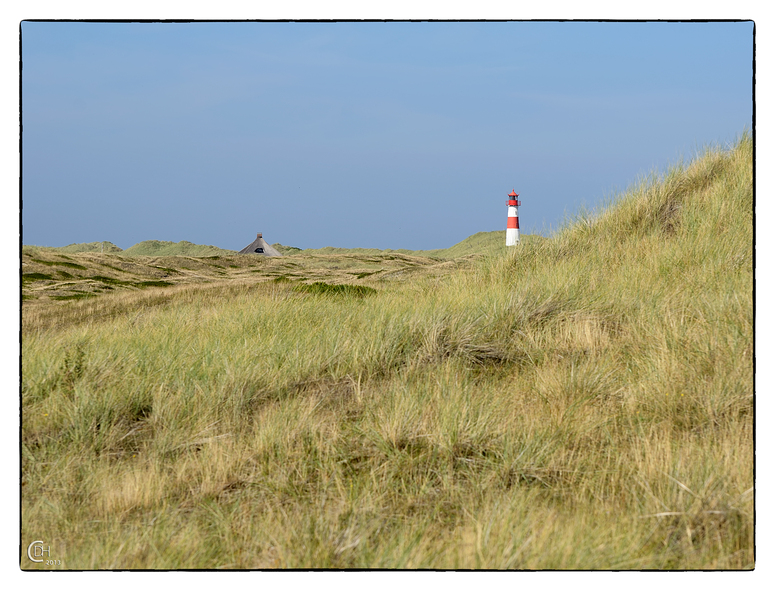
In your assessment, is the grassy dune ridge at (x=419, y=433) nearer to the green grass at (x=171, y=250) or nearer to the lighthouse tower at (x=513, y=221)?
the lighthouse tower at (x=513, y=221)

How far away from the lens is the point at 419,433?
330cm

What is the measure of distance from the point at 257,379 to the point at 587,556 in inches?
100

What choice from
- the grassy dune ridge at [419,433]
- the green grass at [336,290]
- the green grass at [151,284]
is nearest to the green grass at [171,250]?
the green grass at [151,284]

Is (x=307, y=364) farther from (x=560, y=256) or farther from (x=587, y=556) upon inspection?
(x=560, y=256)

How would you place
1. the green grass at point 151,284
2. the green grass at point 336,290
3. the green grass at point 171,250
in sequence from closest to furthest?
the green grass at point 336,290, the green grass at point 151,284, the green grass at point 171,250

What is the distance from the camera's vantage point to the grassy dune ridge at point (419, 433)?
8.56ft

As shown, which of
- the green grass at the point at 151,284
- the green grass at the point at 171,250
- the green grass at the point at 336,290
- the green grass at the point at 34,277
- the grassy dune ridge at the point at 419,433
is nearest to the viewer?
the grassy dune ridge at the point at 419,433

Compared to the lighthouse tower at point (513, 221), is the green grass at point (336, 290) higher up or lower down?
lower down

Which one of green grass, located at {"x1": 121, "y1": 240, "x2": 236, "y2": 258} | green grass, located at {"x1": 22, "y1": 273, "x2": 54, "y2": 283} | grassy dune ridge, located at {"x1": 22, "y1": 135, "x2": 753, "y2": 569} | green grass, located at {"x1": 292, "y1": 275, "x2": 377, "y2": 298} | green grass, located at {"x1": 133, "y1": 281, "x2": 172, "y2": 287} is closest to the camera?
grassy dune ridge, located at {"x1": 22, "y1": 135, "x2": 753, "y2": 569}

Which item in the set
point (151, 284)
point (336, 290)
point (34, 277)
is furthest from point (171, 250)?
point (34, 277)

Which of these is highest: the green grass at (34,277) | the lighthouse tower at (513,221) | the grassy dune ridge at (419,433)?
the lighthouse tower at (513,221)

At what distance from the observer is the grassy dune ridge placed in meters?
2.61

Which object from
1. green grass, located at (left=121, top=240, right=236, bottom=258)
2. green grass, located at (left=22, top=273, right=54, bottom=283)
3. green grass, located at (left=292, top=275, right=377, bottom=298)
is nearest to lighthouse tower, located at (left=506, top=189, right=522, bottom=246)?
green grass, located at (left=292, top=275, right=377, bottom=298)

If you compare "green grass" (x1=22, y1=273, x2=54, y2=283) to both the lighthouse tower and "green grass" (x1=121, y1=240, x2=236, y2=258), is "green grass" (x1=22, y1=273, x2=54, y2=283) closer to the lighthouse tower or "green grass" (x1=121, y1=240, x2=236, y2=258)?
the lighthouse tower
